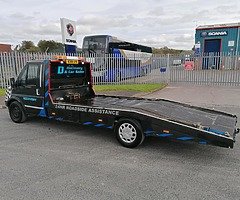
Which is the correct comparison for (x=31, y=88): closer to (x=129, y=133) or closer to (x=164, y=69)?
(x=129, y=133)

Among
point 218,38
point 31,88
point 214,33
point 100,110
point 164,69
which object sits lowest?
point 100,110

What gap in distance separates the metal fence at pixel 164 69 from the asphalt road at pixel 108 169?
367 inches

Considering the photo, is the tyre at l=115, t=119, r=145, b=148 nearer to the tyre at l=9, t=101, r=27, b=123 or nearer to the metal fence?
the tyre at l=9, t=101, r=27, b=123

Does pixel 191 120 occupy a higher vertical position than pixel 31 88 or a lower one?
lower

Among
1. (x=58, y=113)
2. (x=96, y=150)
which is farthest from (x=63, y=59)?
(x=96, y=150)

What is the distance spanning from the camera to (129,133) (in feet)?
15.3

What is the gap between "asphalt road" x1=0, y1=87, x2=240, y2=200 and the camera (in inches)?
123

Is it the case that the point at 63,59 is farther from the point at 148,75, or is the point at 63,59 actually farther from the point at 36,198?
the point at 148,75

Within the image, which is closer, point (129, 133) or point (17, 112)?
point (129, 133)

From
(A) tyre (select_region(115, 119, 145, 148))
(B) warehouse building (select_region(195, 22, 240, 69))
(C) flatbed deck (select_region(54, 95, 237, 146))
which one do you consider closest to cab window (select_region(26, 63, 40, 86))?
(C) flatbed deck (select_region(54, 95, 237, 146))

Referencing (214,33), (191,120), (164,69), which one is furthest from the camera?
(214,33)

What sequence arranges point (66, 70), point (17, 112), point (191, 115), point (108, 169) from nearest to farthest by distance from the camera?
1. point (108, 169)
2. point (191, 115)
3. point (66, 70)
4. point (17, 112)

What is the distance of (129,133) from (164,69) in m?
12.2

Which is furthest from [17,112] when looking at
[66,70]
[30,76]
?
[66,70]
